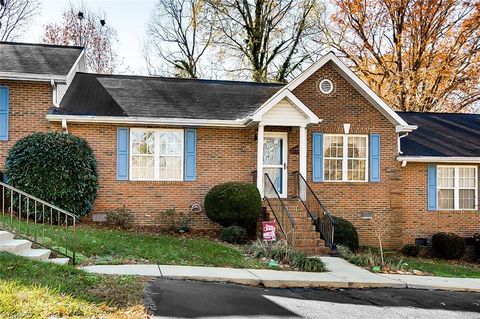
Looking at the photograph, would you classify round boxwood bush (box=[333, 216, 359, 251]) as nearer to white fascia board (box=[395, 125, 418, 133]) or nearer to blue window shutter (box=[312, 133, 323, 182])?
blue window shutter (box=[312, 133, 323, 182])

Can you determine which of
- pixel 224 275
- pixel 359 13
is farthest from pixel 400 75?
pixel 224 275

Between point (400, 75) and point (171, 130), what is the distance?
17201 mm

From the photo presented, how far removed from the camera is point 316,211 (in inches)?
582

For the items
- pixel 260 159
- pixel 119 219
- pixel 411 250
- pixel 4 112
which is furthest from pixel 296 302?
pixel 4 112

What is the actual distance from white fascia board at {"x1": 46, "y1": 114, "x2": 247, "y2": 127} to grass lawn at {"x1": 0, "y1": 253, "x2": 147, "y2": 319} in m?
6.87

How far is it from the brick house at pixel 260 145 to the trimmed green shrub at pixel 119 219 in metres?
0.26

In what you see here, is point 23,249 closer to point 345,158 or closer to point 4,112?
point 4,112

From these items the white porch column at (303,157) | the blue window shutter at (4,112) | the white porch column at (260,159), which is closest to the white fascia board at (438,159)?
the white porch column at (303,157)

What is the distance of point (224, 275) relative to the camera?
9023 millimetres

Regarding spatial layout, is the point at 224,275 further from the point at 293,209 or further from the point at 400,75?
the point at 400,75

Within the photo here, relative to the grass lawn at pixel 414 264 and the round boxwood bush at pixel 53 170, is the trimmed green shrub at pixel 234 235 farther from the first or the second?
the round boxwood bush at pixel 53 170

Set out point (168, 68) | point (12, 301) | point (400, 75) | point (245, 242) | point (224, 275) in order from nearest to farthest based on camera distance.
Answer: point (12, 301) < point (224, 275) < point (245, 242) < point (400, 75) < point (168, 68)

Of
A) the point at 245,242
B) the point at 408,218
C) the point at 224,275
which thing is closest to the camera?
the point at 224,275

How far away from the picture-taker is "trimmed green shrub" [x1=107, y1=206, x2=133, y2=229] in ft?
46.8
